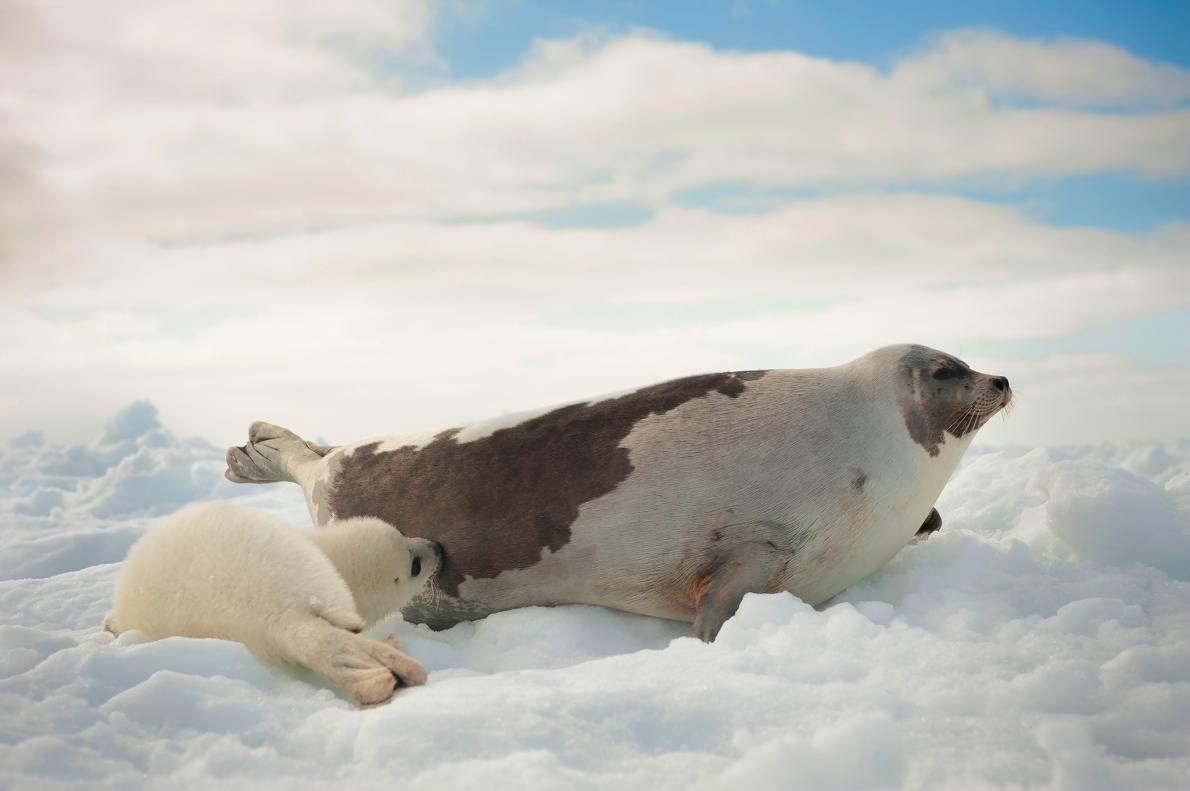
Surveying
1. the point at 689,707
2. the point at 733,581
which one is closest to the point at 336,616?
the point at 689,707

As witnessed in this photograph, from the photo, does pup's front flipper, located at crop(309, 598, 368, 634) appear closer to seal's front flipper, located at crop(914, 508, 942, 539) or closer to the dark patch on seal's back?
the dark patch on seal's back

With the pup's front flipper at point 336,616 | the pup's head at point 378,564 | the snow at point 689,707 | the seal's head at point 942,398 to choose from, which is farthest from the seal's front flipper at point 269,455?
the seal's head at point 942,398

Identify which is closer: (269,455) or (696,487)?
(696,487)

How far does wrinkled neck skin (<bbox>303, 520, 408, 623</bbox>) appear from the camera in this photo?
4238mm

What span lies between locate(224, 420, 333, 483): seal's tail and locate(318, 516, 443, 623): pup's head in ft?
5.46

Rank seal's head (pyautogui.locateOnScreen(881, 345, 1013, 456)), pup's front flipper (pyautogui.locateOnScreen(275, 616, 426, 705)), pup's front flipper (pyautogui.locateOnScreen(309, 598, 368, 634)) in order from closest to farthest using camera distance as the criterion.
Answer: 1. pup's front flipper (pyautogui.locateOnScreen(275, 616, 426, 705))
2. pup's front flipper (pyautogui.locateOnScreen(309, 598, 368, 634))
3. seal's head (pyautogui.locateOnScreen(881, 345, 1013, 456))

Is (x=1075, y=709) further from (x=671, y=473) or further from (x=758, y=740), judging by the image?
(x=671, y=473)

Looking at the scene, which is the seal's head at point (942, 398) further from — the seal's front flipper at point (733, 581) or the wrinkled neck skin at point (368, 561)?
the wrinkled neck skin at point (368, 561)

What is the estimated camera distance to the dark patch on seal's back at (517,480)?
4707mm

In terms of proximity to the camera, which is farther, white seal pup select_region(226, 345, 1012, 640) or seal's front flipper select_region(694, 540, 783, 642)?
white seal pup select_region(226, 345, 1012, 640)

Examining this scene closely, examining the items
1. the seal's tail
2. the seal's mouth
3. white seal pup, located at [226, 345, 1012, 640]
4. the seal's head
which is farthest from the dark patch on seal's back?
the seal's tail

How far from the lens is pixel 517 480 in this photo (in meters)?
4.81

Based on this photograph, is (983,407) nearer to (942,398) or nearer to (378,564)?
(942,398)

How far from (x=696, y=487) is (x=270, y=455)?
3.16m
